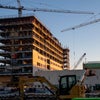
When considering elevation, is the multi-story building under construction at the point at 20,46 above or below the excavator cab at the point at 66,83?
above

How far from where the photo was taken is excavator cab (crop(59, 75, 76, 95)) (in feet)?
94.1

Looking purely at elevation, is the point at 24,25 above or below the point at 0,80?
above

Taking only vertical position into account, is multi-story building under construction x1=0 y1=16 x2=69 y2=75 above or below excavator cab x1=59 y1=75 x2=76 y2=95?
above

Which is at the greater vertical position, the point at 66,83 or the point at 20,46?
the point at 20,46

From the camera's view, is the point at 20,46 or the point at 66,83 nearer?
the point at 66,83

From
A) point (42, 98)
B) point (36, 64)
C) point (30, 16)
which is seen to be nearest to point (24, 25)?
point (30, 16)

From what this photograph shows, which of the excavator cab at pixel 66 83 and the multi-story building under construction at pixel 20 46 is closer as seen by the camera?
the excavator cab at pixel 66 83

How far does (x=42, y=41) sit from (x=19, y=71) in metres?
27.4

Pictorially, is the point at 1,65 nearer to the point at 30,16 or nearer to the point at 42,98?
the point at 30,16

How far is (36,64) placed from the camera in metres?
133

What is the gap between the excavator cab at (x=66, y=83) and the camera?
2867 centimetres

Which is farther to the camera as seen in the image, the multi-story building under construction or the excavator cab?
the multi-story building under construction

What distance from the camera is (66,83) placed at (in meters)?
28.9

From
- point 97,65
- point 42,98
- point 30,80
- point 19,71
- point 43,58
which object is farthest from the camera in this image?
point 43,58
